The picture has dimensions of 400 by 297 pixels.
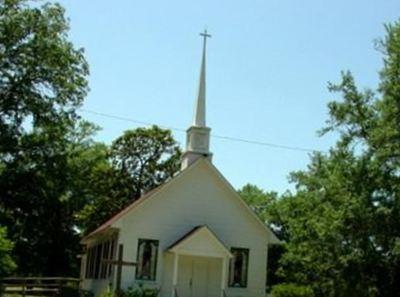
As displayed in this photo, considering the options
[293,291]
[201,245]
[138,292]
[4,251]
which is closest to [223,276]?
[201,245]

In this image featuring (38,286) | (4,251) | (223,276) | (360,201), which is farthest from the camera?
(38,286)

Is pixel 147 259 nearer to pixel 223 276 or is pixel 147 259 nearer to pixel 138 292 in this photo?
pixel 138 292

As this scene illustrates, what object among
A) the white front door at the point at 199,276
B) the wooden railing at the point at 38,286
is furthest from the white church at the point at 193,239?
the wooden railing at the point at 38,286

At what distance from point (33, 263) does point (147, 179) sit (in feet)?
36.1

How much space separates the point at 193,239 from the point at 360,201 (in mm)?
7956

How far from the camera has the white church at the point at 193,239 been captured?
31.4 m

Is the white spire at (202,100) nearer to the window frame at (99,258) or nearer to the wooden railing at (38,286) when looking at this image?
the window frame at (99,258)

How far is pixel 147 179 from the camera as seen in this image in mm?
55469

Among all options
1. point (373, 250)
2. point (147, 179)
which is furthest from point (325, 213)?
point (147, 179)

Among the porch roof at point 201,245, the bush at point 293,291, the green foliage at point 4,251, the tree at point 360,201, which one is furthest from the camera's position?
the bush at point 293,291

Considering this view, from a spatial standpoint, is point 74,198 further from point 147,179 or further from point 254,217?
point 254,217

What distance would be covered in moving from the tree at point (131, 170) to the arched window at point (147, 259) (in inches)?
893

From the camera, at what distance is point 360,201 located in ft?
87.4

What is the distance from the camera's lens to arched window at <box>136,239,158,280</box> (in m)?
31.4
